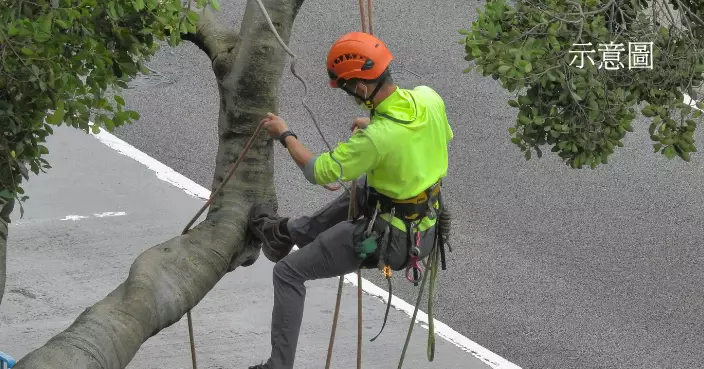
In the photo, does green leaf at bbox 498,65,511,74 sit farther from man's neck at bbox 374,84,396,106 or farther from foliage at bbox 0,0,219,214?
foliage at bbox 0,0,219,214

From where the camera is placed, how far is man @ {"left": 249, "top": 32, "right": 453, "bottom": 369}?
215 inches

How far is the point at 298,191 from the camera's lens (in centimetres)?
1138

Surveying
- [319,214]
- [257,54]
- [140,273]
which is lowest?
[319,214]

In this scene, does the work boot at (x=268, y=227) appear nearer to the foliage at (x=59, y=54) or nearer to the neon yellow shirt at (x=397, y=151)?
the neon yellow shirt at (x=397, y=151)

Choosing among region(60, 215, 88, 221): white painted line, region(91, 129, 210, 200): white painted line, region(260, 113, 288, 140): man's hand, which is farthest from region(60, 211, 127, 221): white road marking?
region(260, 113, 288, 140): man's hand

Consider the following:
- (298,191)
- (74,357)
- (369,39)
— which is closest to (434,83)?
(298,191)

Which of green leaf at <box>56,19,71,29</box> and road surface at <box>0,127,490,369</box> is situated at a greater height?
green leaf at <box>56,19,71,29</box>

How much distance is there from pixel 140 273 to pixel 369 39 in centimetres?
159

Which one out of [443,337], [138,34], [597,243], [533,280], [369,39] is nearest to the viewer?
[138,34]

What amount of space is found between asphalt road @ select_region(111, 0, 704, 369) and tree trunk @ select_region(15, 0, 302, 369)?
12.4 feet

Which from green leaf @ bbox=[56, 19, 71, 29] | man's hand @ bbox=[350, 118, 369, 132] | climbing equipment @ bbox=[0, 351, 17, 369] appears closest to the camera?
green leaf @ bbox=[56, 19, 71, 29]

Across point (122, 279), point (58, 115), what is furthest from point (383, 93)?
point (122, 279)

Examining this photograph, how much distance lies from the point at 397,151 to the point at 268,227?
2.68ft

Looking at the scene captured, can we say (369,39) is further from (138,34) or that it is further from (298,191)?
(298,191)
